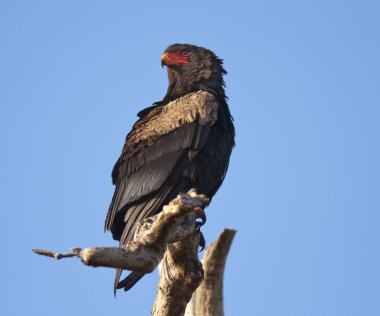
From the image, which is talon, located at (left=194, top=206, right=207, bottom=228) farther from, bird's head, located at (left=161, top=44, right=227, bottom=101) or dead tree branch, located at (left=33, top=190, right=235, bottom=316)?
bird's head, located at (left=161, top=44, right=227, bottom=101)

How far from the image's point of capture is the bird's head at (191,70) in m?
8.68

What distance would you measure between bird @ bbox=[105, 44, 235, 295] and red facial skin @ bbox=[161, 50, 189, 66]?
0.52 meters

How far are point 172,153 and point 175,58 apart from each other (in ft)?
6.14

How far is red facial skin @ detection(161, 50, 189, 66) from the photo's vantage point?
9203 millimetres

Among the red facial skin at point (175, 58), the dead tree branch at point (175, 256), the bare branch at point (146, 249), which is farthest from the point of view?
the red facial skin at point (175, 58)

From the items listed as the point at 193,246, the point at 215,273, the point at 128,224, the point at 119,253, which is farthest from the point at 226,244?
the point at 119,253

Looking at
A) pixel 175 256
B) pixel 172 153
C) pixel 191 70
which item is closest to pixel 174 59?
pixel 191 70

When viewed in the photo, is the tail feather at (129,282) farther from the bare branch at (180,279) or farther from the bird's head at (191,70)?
the bird's head at (191,70)

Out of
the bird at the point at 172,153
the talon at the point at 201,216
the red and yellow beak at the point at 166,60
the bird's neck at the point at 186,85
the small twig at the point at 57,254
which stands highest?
the red and yellow beak at the point at 166,60

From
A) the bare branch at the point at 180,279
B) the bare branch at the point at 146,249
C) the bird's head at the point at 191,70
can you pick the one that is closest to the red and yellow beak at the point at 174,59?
the bird's head at the point at 191,70

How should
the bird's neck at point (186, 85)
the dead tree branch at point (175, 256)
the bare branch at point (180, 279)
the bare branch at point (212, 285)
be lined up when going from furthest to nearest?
the bird's neck at point (186, 85) < the bare branch at point (212, 285) < the bare branch at point (180, 279) < the dead tree branch at point (175, 256)

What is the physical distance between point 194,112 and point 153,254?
11.7 ft

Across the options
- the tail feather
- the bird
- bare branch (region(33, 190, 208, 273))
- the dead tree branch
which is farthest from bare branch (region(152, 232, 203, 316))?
the bird

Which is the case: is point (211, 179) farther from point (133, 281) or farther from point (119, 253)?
point (119, 253)
